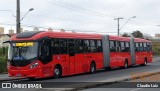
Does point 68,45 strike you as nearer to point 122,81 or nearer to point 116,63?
point 122,81

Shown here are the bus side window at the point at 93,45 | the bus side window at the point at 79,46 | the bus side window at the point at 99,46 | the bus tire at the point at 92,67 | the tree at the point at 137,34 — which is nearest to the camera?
the bus side window at the point at 79,46

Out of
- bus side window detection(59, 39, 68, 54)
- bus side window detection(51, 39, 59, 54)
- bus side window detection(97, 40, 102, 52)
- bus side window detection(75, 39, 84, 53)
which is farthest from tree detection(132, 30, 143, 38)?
bus side window detection(51, 39, 59, 54)

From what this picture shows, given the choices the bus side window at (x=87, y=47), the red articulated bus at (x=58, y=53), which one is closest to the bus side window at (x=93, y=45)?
the red articulated bus at (x=58, y=53)

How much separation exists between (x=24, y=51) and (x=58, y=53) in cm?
277

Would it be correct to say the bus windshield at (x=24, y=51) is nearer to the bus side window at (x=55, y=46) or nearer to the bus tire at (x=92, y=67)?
the bus side window at (x=55, y=46)

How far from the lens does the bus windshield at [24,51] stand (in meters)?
26.2

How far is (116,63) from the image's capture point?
129ft

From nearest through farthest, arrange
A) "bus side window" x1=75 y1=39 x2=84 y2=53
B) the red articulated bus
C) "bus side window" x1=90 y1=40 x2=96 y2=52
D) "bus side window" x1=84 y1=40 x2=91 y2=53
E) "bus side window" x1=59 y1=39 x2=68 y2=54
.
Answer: the red articulated bus
"bus side window" x1=59 y1=39 x2=68 y2=54
"bus side window" x1=75 y1=39 x2=84 y2=53
"bus side window" x1=84 y1=40 x2=91 y2=53
"bus side window" x1=90 y1=40 x2=96 y2=52

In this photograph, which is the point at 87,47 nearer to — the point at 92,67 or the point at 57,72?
the point at 92,67

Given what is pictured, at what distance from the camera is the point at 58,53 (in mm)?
28391

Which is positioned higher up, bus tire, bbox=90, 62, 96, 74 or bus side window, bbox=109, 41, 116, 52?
bus side window, bbox=109, 41, 116, 52

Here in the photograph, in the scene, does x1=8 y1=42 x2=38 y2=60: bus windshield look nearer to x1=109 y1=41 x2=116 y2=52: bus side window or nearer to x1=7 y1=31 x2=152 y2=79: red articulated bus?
x1=7 y1=31 x2=152 y2=79: red articulated bus

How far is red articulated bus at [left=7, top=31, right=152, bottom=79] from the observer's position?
2620cm

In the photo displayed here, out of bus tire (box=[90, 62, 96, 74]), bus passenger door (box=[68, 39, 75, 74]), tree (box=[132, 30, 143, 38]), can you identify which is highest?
tree (box=[132, 30, 143, 38])
